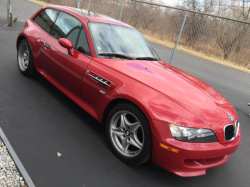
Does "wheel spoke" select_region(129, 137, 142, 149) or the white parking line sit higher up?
"wheel spoke" select_region(129, 137, 142, 149)

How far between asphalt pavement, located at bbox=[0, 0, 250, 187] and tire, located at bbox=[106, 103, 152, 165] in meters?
0.15

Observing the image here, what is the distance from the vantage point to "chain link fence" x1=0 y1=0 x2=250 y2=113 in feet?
20.8

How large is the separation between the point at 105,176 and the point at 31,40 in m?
3.09

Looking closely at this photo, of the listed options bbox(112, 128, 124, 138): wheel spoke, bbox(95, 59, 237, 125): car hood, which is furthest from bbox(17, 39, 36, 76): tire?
bbox(112, 128, 124, 138): wheel spoke

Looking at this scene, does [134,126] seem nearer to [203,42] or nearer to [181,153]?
[181,153]

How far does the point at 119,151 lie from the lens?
2822 millimetres

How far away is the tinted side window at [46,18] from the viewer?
4195 millimetres

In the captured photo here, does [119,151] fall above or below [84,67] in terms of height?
below

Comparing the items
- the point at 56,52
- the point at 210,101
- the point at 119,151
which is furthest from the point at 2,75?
the point at 210,101

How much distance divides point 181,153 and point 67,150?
1.42m

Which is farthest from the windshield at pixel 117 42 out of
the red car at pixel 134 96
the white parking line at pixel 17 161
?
the white parking line at pixel 17 161

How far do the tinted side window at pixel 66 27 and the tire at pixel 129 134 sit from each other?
151 centimetres

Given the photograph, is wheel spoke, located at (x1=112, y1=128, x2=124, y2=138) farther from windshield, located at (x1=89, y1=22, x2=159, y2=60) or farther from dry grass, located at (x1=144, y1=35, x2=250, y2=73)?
dry grass, located at (x1=144, y1=35, x2=250, y2=73)

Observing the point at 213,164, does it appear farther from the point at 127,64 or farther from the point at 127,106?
the point at 127,64
